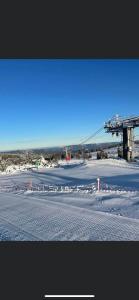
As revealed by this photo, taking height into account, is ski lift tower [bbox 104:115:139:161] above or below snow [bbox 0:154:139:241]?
above

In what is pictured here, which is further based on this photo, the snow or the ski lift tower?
the ski lift tower

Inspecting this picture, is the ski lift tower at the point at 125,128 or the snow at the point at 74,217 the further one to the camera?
the ski lift tower at the point at 125,128

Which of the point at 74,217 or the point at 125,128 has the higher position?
the point at 125,128

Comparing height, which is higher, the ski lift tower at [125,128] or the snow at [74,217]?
the ski lift tower at [125,128]

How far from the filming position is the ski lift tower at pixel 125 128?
2686 centimetres

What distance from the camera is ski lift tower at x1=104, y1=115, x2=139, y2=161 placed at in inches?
1057

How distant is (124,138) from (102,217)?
18.0m

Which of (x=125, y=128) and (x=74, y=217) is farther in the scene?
(x=125, y=128)

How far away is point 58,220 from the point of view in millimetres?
9625

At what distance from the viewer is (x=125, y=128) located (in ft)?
88.4
